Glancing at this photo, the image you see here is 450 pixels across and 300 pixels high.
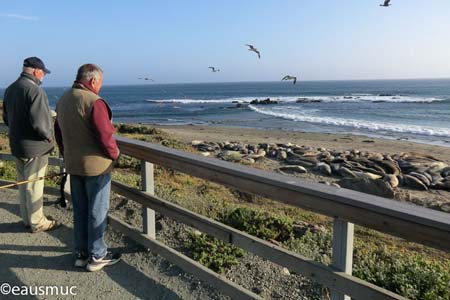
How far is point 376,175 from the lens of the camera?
1414 centimetres

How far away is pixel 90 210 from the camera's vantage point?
153 inches

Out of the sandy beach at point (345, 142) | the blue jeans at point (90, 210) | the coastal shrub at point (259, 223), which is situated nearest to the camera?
the blue jeans at point (90, 210)

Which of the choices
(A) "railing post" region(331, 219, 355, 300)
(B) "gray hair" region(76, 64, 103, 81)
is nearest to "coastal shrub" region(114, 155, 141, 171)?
(B) "gray hair" region(76, 64, 103, 81)

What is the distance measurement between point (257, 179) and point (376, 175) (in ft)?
39.8

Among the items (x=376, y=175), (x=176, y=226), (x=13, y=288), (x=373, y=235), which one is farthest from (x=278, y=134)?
(x=13, y=288)

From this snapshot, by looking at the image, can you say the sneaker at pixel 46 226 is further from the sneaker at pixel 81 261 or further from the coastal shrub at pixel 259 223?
the coastal shrub at pixel 259 223

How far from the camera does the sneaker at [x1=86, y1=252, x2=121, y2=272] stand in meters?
3.87

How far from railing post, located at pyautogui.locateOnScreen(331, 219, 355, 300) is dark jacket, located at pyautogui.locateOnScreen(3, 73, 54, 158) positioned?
330 centimetres

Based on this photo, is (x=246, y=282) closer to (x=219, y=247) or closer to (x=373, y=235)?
(x=219, y=247)

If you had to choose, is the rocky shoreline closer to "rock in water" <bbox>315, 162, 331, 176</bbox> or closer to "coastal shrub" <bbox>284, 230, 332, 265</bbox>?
"rock in water" <bbox>315, 162, 331, 176</bbox>

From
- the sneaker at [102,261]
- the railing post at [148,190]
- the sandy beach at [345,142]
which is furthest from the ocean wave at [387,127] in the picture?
the sneaker at [102,261]

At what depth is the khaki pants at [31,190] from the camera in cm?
478

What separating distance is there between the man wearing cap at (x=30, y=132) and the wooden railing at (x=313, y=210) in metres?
1.14

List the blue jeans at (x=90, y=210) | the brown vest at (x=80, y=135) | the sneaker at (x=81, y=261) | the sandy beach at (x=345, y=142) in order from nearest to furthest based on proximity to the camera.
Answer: the brown vest at (x=80, y=135), the blue jeans at (x=90, y=210), the sneaker at (x=81, y=261), the sandy beach at (x=345, y=142)
